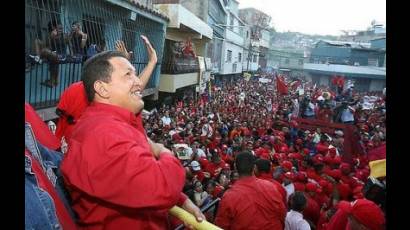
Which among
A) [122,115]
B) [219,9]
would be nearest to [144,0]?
[122,115]

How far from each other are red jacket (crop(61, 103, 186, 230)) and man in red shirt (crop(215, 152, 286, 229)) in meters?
1.80

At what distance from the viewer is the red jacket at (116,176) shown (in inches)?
54.4

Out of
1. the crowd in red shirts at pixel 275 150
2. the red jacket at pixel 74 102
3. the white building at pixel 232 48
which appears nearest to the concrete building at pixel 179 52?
the crowd in red shirts at pixel 275 150

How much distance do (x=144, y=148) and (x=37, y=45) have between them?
539 cm

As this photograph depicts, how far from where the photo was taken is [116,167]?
138 centimetres

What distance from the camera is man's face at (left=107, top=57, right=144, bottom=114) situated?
5.70ft

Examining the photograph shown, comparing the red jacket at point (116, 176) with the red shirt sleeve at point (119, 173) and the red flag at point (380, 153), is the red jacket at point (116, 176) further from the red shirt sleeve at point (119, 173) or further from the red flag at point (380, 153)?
the red flag at point (380, 153)

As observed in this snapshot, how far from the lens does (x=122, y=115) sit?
1.68m

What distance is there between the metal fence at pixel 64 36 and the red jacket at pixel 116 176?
163 inches

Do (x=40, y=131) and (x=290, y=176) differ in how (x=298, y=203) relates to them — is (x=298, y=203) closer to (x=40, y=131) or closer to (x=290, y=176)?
(x=290, y=176)

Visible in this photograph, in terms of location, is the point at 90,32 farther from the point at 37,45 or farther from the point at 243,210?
the point at 243,210

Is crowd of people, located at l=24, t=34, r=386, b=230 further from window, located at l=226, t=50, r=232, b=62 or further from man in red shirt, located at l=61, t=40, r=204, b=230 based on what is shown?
window, located at l=226, t=50, r=232, b=62

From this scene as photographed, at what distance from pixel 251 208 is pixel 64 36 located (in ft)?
17.2
